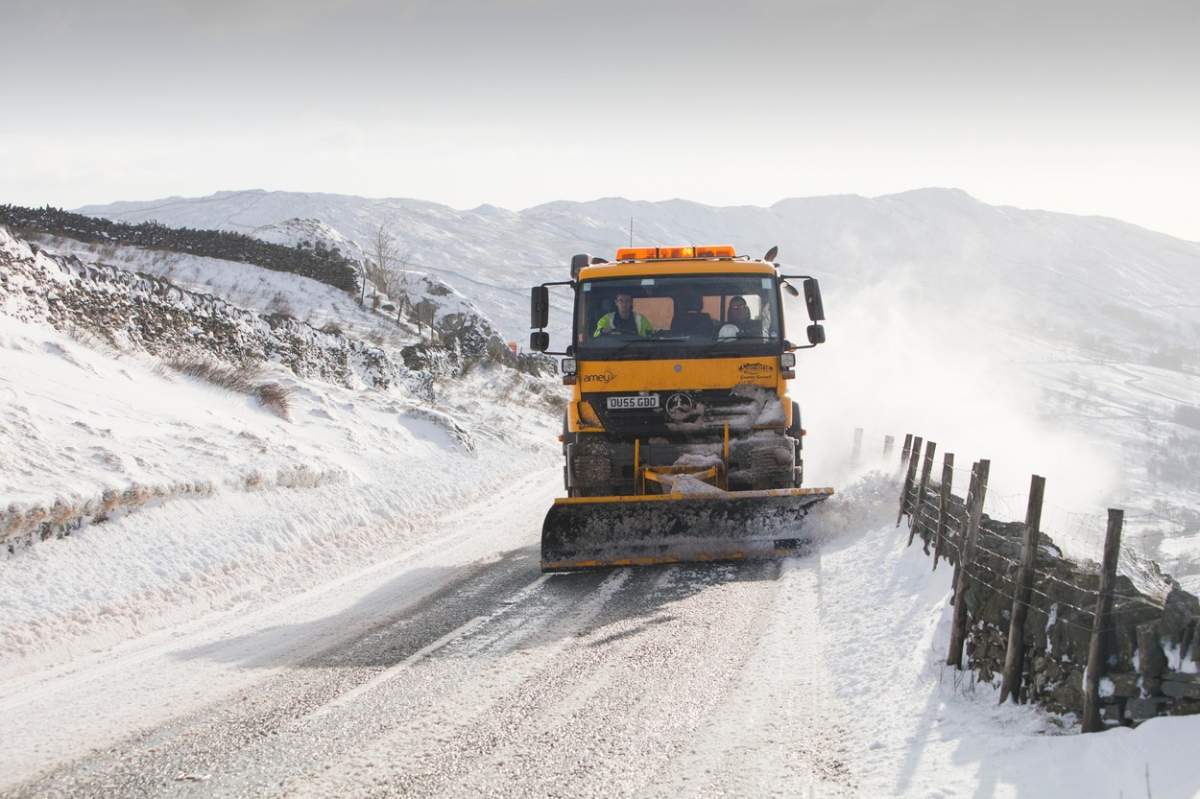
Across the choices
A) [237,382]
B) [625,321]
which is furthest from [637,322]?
[237,382]

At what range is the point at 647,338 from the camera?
9.71 m

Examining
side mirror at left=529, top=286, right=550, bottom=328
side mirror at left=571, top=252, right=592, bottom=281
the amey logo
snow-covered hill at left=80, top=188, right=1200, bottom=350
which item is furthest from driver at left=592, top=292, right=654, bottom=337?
snow-covered hill at left=80, top=188, right=1200, bottom=350

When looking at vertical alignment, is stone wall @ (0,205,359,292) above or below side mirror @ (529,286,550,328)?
above

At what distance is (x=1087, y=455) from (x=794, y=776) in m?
86.5

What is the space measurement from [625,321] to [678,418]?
4.30ft

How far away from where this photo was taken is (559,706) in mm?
5203

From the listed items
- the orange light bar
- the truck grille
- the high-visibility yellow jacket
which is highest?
the orange light bar

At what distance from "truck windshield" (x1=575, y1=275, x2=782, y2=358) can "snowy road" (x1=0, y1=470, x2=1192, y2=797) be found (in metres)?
2.77

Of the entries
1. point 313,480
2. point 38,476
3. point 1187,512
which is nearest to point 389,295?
point 313,480

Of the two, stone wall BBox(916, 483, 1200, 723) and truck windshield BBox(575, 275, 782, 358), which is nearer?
stone wall BBox(916, 483, 1200, 723)

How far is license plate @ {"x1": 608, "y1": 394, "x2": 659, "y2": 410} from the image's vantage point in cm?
954

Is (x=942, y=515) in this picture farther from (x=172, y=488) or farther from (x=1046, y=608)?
(x=172, y=488)

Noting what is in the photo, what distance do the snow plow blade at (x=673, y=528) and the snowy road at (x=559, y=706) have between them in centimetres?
55

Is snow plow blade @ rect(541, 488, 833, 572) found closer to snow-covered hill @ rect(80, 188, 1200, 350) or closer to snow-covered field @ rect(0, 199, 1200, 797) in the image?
snow-covered field @ rect(0, 199, 1200, 797)
